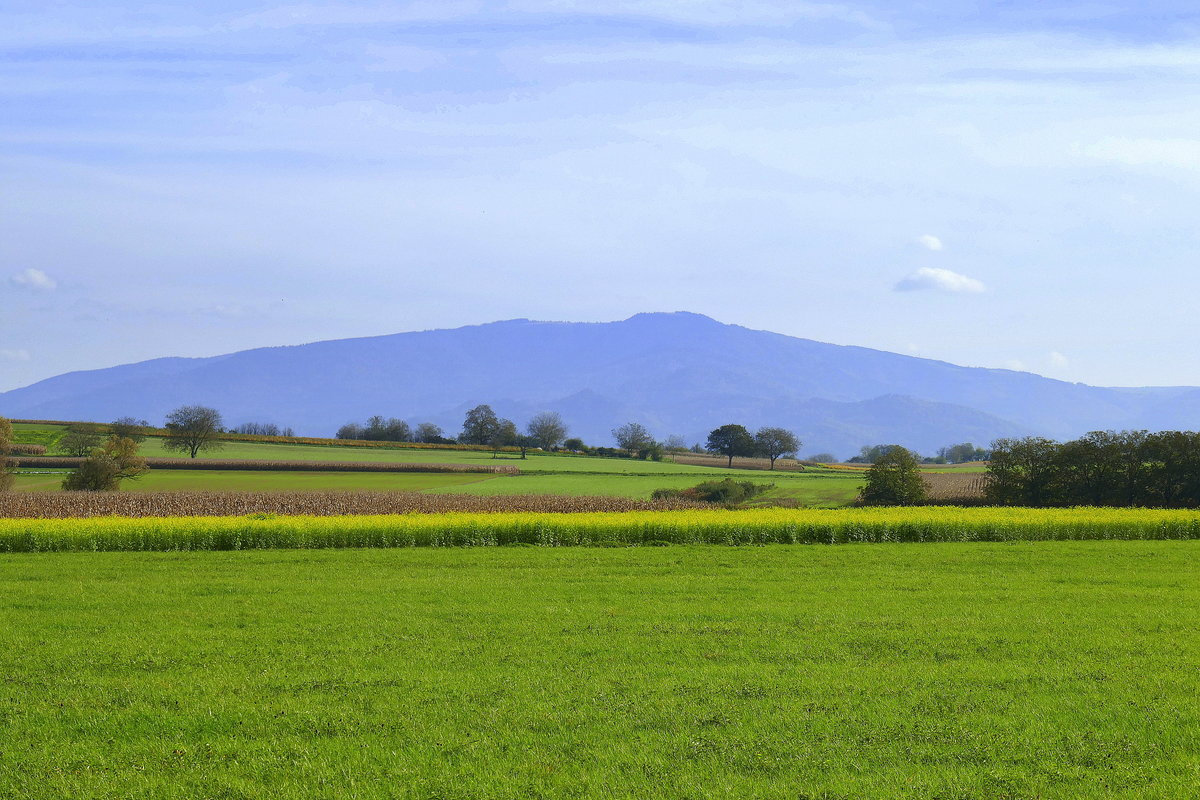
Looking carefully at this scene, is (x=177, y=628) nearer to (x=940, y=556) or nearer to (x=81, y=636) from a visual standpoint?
(x=81, y=636)

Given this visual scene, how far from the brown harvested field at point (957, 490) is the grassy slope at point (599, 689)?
1062 inches

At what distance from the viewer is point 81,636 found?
12.6 meters

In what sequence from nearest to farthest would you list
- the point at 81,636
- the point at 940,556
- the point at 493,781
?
the point at 493,781 < the point at 81,636 < the point at 940,556

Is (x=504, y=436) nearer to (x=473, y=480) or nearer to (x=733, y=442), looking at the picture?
(x=733, y=442)

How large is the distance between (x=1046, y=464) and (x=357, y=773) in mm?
42044

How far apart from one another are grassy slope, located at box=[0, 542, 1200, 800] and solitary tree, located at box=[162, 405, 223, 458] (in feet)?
237

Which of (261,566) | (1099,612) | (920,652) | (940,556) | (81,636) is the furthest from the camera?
(940,556)

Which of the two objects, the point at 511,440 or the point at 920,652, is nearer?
the point at 920,652

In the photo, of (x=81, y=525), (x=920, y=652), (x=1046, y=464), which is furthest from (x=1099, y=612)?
(x=1046, y=464)

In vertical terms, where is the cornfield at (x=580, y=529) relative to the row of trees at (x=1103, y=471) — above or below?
below

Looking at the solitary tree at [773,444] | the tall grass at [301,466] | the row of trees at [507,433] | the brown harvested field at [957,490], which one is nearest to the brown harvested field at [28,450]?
the tall grass at [301,466]

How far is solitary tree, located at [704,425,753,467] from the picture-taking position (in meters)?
101

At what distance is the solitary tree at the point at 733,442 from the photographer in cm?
10100

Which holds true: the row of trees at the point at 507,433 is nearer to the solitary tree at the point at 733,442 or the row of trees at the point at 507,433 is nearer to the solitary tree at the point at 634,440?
the solitary tree at the point at 634,440
